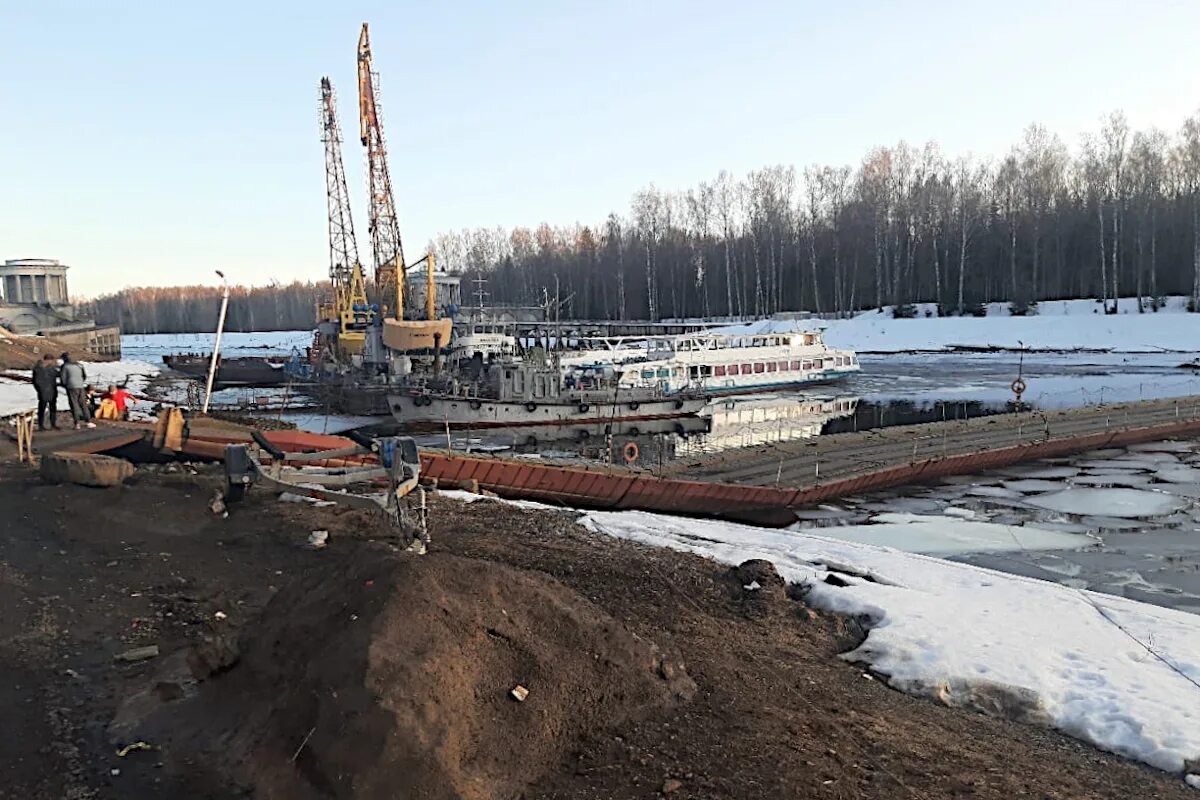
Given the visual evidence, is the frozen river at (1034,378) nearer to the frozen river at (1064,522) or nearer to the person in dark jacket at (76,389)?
the frozen river at (1064,522)

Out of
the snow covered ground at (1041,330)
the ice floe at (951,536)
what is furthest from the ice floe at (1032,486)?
the snow covered ground at (1041,330)

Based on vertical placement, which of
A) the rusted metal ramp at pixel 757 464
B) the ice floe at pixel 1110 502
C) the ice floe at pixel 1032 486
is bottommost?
the ice floe at pixel 1032 486

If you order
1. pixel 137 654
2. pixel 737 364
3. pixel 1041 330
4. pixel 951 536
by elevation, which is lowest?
pixel 951 536

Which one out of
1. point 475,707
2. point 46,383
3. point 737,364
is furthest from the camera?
point 737,364

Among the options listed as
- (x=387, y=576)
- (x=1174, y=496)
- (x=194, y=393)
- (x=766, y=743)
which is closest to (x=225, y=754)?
(x=387, y=576)

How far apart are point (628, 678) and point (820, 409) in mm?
34287

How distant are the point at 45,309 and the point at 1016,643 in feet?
311

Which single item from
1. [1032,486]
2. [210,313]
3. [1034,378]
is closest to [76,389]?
[1032,486]

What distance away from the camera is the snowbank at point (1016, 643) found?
6555 millimetres

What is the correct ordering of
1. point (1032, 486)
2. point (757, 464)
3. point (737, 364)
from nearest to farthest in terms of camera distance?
1. point (1032, 486)
2. point (757, 464)
3. point (737, 364)

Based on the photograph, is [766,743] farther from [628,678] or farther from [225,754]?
[225,754]

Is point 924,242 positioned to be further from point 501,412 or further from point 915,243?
point 501,412

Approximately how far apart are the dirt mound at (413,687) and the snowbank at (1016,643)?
9.81 feet

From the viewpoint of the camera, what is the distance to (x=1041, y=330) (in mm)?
61062
